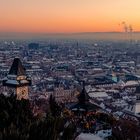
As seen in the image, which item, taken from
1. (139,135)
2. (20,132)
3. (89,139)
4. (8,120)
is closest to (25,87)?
(139,135)

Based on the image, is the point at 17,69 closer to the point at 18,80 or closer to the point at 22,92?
the point at 18,80

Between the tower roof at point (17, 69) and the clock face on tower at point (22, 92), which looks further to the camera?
the clock face on tower at point (22, 92)

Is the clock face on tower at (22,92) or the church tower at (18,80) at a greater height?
the church tower at (18,80)

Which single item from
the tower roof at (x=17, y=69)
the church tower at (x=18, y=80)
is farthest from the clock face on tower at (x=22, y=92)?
the tower roof at (x=17, y=69)

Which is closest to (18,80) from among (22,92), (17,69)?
(17,69)

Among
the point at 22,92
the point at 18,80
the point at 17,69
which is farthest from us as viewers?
the point at 22,92

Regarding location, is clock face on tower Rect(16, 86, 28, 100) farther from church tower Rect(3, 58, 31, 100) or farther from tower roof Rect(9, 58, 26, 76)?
tower roof Rect(9, 58, 26, 76)

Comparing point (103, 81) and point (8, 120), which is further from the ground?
point (8, 120)

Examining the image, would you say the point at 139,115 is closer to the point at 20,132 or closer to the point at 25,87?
the point at 25,87

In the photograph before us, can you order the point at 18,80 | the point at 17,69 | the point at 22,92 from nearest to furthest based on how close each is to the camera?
the point at 17,69 → the point at 18,80 → the point at 22,92

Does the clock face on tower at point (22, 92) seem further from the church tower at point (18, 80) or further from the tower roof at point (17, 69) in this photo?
the tower roof at point (17, 69)

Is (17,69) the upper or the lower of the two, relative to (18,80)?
upper
